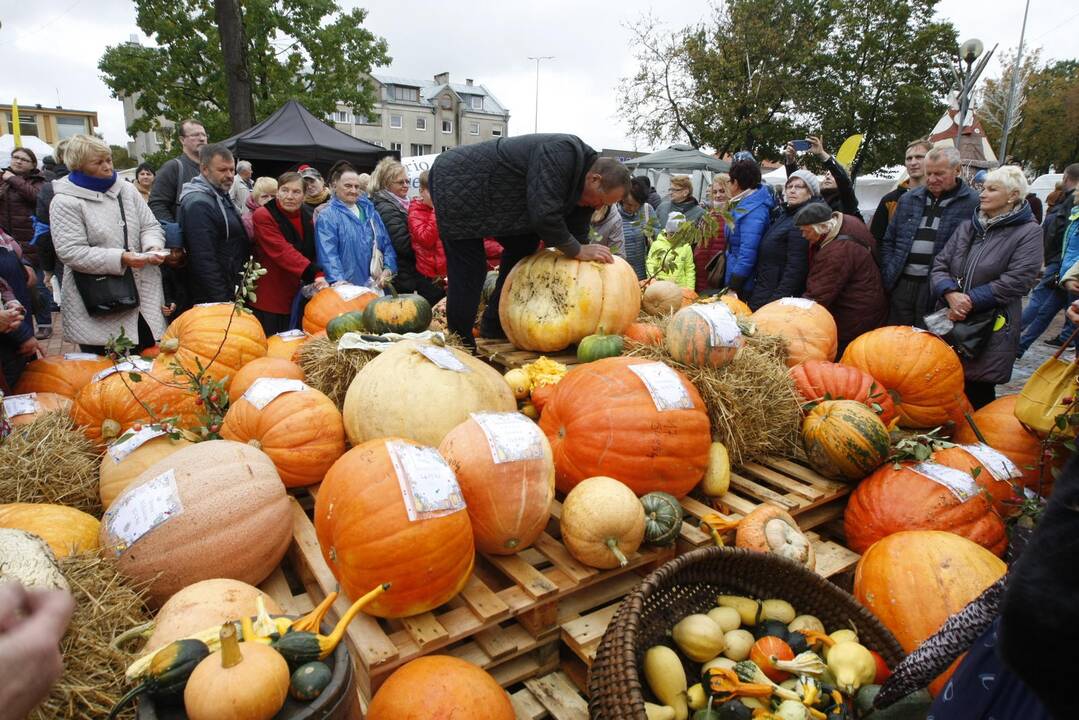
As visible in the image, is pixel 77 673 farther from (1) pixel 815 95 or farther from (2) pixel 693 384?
(1) pixel 815 95

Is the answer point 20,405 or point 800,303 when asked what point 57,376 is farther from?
point 800,303

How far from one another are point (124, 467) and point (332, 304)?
1746mm

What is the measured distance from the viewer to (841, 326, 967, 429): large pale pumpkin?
10.3 ft

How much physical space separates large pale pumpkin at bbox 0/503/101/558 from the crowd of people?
4.56ft

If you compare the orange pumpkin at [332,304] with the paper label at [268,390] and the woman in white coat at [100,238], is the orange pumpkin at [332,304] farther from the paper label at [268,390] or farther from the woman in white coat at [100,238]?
the paper label at [268,390]

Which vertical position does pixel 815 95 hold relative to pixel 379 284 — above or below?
above

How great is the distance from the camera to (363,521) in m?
1.69

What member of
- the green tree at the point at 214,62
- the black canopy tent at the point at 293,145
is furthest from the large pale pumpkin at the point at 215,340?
the green tree at the point at 214,62

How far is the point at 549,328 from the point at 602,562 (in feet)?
5.18

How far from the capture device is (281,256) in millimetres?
4488

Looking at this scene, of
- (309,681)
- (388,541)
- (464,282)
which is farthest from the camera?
(464,282)

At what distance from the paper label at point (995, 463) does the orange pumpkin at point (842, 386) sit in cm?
39

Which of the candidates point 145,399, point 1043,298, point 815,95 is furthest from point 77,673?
point 815,95

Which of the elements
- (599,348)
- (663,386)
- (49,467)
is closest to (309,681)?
(663,386)
